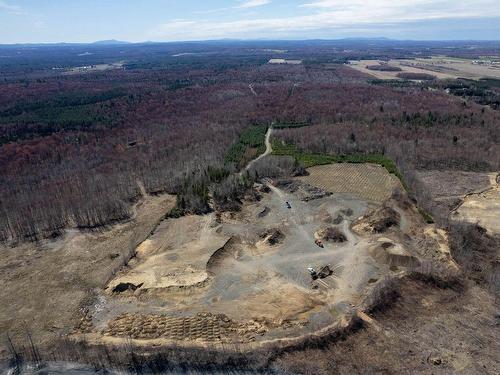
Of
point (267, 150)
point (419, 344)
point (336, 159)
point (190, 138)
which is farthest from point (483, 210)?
point (190, 138)

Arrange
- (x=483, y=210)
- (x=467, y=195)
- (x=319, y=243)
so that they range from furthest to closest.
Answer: (x=467, y=195) < (x=483, y=210) < (x=319, y=243)

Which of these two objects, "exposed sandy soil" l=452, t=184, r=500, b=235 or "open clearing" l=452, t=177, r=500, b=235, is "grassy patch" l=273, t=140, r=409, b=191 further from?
"exposed sandy soil" l=452, t=184, r=500, b=235

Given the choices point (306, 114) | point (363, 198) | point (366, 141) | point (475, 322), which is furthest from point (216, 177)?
point (306, 114)

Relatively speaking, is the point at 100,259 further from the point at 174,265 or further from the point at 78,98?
the point at 78,98

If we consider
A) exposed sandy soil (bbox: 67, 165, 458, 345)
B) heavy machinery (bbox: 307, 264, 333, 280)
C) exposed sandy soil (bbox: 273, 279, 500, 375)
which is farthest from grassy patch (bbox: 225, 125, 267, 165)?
exposed sandy soil (bbox: 273, 279, 500, 375)

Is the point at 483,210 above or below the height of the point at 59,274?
below

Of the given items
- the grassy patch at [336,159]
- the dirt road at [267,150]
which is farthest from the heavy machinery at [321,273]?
the grassy patch at [336,159]

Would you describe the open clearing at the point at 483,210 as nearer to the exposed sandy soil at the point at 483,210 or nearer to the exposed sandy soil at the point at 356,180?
the exposed sandy soil at the point at 483,210

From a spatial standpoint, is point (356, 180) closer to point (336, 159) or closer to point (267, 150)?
point (336, 159)
